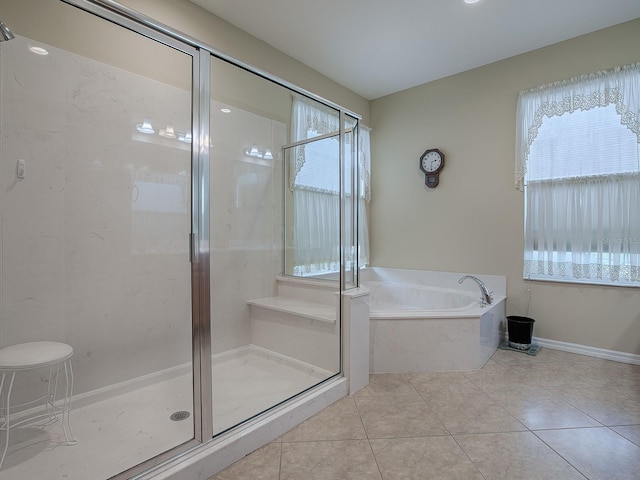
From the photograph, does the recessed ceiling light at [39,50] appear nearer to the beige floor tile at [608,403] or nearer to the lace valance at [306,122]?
the lace valance at [306,122]

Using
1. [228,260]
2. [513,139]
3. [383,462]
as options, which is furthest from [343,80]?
[383,462]

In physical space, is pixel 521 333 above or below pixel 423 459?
above

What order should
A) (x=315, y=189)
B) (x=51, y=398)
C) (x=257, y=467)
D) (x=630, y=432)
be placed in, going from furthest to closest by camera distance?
(x=315, y=189) → (x=51, y=398) → (x=630, y=432) → (x=257, y=467)

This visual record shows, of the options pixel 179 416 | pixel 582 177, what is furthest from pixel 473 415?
pixel 582 177

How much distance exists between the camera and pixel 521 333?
312cm

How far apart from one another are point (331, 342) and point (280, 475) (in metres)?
0.99

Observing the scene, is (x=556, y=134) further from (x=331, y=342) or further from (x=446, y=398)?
(x=331, y=342)

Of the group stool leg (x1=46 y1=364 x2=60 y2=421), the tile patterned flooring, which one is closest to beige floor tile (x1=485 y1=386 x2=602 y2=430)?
the tile patterned flooring

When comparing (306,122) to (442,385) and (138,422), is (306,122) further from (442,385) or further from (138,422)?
(138,422)

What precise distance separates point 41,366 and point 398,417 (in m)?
1.91

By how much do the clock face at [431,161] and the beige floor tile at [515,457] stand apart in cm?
276

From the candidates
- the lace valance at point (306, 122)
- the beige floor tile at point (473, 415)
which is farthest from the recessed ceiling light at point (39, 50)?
the beige floor tile at point (473, 415)

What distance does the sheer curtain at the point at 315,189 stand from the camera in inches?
105

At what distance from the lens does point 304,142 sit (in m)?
3.15
